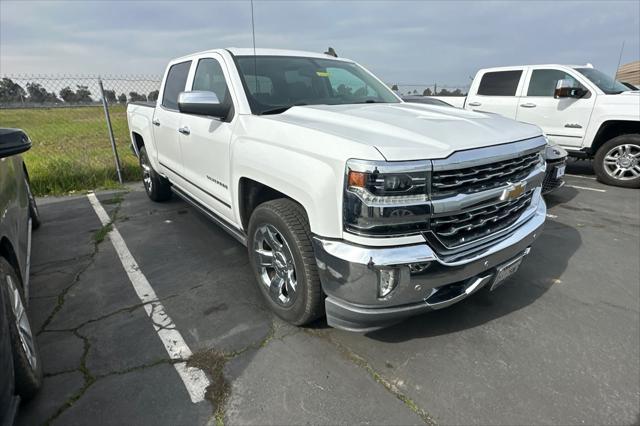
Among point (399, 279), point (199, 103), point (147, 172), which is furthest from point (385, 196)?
point (147, 172)

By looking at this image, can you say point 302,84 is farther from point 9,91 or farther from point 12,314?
point 9,91

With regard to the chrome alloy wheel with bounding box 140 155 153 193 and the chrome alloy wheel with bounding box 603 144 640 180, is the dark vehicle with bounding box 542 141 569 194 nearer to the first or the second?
the chrome alloy wheel with bounding box 603 144 640 180

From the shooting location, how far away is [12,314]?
187 centimetres

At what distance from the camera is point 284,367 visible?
2322 millimetres

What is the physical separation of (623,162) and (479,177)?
6348 millimetres

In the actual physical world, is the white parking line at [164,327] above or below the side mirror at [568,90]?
below

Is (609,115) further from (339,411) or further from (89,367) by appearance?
(89,367)

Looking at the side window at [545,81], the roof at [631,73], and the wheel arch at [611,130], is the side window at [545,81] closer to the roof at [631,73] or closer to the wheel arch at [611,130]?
the wheel arch at [611,130]

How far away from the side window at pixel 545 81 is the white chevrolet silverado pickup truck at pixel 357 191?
5.68m

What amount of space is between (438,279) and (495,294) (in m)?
1.39

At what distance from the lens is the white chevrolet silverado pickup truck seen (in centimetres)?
190

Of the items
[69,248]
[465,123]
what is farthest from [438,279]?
[69,248]

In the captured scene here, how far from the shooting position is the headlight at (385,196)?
1841 millimetres

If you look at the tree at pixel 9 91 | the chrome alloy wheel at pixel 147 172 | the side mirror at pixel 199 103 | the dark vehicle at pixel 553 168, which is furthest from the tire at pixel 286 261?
the tree at pixel 9 91
